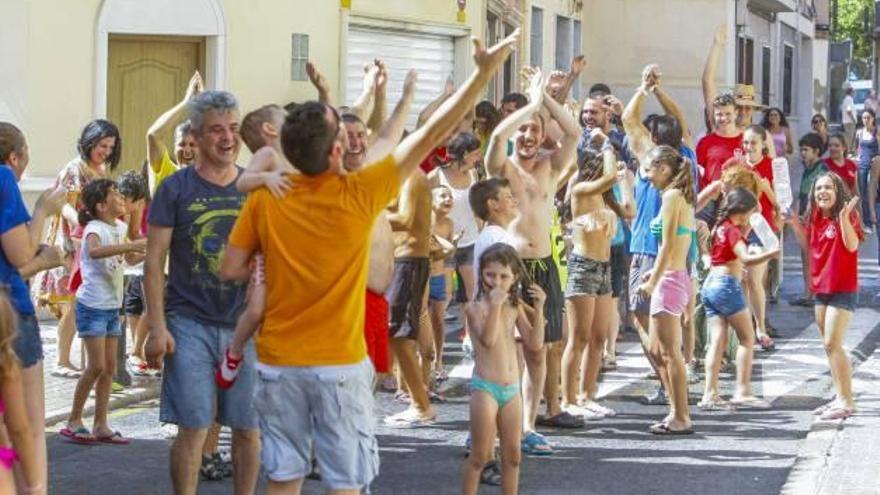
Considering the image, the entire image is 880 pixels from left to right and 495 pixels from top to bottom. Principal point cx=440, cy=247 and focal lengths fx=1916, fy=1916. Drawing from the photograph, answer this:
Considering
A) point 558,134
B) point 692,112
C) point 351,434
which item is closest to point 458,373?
point 558,134

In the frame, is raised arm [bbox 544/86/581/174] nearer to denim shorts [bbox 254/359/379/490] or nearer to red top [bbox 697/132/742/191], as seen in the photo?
denim shorts [bbox 254/359/379/490]

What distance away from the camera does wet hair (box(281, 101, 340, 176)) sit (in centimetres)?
627

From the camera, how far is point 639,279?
479 inches

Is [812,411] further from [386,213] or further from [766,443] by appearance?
[386,213]

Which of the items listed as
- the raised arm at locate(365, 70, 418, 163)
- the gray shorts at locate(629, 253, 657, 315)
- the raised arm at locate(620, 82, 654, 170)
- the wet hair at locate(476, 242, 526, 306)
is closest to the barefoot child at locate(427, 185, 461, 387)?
the gray shorts at locate(629, 253, 657, 315)

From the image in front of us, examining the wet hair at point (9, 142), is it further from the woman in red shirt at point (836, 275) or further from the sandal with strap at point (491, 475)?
the woman in red shirt at point (836, 275)

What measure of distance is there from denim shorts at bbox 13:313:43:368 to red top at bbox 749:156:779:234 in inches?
309

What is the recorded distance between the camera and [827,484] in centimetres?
916

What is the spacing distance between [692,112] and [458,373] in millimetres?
19972

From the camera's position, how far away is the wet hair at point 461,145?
12234 mm

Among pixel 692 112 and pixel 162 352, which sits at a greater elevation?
pixel 692 112

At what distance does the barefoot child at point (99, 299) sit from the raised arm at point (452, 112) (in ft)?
12.5

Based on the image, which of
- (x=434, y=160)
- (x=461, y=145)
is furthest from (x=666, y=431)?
(x=434, y=160)

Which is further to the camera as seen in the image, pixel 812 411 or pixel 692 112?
pixel 692 112
